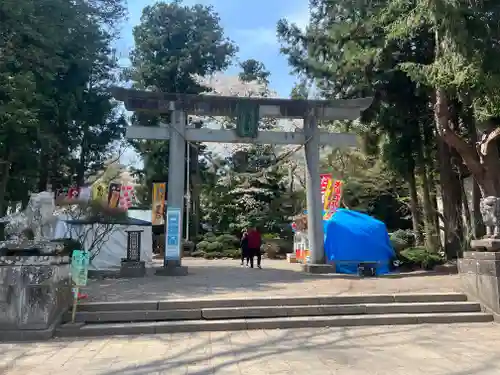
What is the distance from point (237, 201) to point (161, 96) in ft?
48.2

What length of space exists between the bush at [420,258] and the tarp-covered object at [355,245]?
476mm

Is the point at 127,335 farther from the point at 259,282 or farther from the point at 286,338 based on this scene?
the point at 259,282

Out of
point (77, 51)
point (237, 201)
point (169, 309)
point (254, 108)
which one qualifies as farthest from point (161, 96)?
Answer: point (237, 201)

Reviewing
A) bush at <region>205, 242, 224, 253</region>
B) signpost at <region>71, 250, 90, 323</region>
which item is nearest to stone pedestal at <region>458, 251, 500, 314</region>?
signpost at <region>71, 250, 90, 323</region>

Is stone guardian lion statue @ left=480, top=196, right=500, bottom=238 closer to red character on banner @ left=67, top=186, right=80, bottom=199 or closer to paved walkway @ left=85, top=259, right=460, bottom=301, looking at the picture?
paved walkway @ left=85, top=259, right=460, bottom=301

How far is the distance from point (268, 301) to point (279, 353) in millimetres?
2268

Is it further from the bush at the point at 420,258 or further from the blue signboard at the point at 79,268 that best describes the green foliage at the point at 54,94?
the bush at the point at 420,258

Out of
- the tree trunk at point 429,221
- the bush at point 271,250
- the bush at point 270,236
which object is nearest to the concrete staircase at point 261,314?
the tree trunk at point 429,221

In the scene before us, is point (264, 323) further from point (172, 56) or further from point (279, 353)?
point (172, 56)

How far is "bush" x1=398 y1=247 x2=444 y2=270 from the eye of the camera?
1392cm

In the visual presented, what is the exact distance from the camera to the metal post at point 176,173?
13.0 m

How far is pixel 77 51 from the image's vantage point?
16938 mm

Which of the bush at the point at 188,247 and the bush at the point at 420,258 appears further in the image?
the bush at the point at 188,247

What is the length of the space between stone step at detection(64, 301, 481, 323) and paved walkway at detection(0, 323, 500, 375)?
60 centimetres
